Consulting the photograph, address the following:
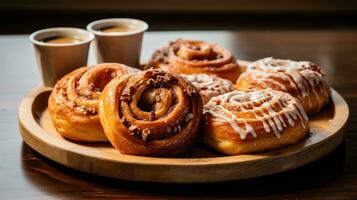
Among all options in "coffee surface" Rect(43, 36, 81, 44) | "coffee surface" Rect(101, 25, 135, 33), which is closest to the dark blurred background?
"coffee surface" Rect(101, 25, 135, 33)

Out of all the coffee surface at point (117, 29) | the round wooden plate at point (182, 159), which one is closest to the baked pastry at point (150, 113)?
the round wooden plate at point (182, 159)

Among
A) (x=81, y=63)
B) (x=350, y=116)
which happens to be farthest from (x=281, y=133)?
(x=81, y=63)

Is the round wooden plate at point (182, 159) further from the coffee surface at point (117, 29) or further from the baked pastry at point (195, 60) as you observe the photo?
the coffee surface at point (117, 29)

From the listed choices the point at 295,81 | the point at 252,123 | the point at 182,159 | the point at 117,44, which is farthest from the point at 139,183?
the point at 117,44

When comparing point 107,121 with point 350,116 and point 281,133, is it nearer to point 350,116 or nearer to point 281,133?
point 281,133

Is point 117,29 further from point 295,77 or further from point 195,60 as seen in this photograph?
point 295,77
